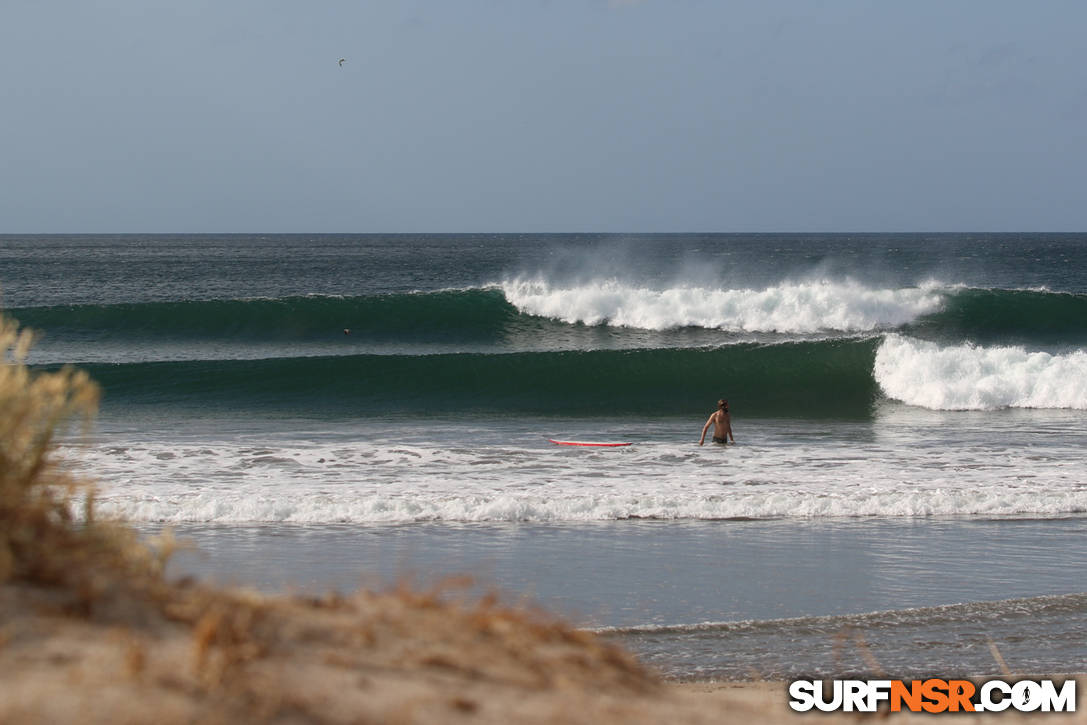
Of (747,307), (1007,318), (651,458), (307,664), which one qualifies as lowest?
(651,458)

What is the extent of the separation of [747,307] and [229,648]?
26.0 meters

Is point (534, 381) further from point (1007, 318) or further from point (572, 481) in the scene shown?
point (1007, 318)

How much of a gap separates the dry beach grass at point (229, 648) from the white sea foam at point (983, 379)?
53.3ft

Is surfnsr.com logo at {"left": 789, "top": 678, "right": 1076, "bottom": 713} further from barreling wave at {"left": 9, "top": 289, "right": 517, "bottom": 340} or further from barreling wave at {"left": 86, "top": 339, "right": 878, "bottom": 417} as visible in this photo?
barreling wave at {"left": 9, "top": 289, "right": 517, "bottom": 340}

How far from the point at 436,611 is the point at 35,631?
3.49ft

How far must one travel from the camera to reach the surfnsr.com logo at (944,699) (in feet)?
11.5

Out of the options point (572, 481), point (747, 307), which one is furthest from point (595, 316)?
point (572, 481)

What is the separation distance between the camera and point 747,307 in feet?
91.2

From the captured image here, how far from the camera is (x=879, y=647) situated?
590 centimetres

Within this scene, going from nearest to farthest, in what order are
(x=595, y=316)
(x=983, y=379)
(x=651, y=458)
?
(x=651, y=458) < (x=983, y=379) < (x=595, y=316)

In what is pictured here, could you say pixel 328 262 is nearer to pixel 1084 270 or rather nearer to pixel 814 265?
pixel 814 265

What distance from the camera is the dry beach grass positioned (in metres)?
2.43

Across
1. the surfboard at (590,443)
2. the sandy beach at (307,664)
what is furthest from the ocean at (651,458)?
the sandy beach at (307,664)

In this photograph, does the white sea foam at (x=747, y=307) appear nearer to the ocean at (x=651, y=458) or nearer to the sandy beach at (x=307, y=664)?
the ocean at (x=651, y=458)
